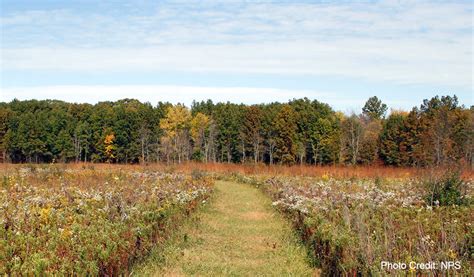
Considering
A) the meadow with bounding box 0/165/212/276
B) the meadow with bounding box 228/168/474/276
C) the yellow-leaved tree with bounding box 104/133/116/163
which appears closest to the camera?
the meadow with bounding box 0/165/212/276

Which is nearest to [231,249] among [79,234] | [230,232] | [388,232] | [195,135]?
[230,232]

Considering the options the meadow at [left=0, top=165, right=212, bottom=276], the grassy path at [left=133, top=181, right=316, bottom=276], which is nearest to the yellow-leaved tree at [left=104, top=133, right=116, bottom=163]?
the grassy path at [left=133, top=181, right=316, bottom=276]

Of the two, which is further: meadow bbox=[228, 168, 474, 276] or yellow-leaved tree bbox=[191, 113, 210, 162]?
yellow-leaved tree bbox=[191, 113, 210, 162]

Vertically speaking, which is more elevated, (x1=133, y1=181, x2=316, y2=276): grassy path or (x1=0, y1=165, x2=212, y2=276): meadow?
(x1=0, y1=165, x2=212, y2=276): meadow

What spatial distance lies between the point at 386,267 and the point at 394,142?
1892 inches

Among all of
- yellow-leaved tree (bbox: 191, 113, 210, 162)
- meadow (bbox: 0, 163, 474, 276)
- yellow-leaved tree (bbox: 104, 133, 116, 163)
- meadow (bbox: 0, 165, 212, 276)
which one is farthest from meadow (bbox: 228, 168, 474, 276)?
yellow-leaved tree (bbox: 104, 133, 116, 163)

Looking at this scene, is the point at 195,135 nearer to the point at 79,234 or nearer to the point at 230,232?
the point at 230,232

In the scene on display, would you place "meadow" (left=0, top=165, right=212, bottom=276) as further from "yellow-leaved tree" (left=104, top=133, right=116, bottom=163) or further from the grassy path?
"yellow-leaved tree" (left=104, top=133, right=116, bottom=163)

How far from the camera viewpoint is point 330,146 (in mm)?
58906

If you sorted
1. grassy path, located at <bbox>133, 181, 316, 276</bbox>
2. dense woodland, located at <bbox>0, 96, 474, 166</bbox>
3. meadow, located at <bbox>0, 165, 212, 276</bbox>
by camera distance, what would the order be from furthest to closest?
dense woodland, located at <bbox>0, 96, 474, 166</bbox> → grassy path, located at <bbox>133, 181, 316, 276</bbox> → meadow, located at <bbox>0, 165, 212, 276</bbox>

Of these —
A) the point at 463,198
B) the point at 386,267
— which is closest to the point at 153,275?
the point at 386,267

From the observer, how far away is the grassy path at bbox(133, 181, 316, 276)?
7816mm

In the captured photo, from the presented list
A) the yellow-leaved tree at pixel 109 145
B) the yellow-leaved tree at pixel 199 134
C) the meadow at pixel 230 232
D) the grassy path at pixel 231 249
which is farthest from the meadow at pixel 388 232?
the yellow-leaved tree at pixel 109 145

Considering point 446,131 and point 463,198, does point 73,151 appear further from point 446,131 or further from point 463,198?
point 463,198
